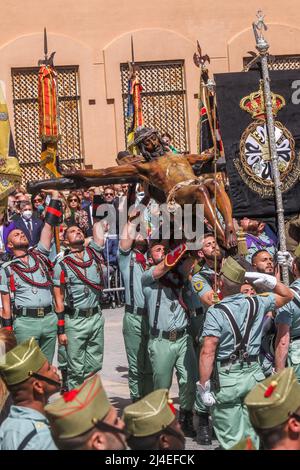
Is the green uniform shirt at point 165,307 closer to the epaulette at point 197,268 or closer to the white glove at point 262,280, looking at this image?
the epaulette at point 197,268

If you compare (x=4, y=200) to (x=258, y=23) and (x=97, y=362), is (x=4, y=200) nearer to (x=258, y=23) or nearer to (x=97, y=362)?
(x=97, y=362)

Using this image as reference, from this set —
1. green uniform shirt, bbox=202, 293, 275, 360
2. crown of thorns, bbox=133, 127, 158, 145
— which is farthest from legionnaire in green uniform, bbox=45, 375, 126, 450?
crown of thorns, bbox=133, 127, 158, 145

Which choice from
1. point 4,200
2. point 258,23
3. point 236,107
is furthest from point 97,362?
point 258,23

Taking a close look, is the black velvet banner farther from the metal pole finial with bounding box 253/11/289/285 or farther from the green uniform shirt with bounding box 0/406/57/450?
the green uniform shirt with bounding box 0/406/57/450

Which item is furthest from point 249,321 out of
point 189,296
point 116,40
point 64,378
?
point 116,40

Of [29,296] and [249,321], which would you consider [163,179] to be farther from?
[29,296]

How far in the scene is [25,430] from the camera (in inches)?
236

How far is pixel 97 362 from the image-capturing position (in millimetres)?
11039

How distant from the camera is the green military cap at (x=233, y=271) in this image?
8.16 metres

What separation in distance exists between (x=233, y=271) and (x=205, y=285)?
1647mm

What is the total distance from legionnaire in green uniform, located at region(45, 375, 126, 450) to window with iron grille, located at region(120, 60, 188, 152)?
17.9 m

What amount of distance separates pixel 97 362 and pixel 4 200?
1.92 m
